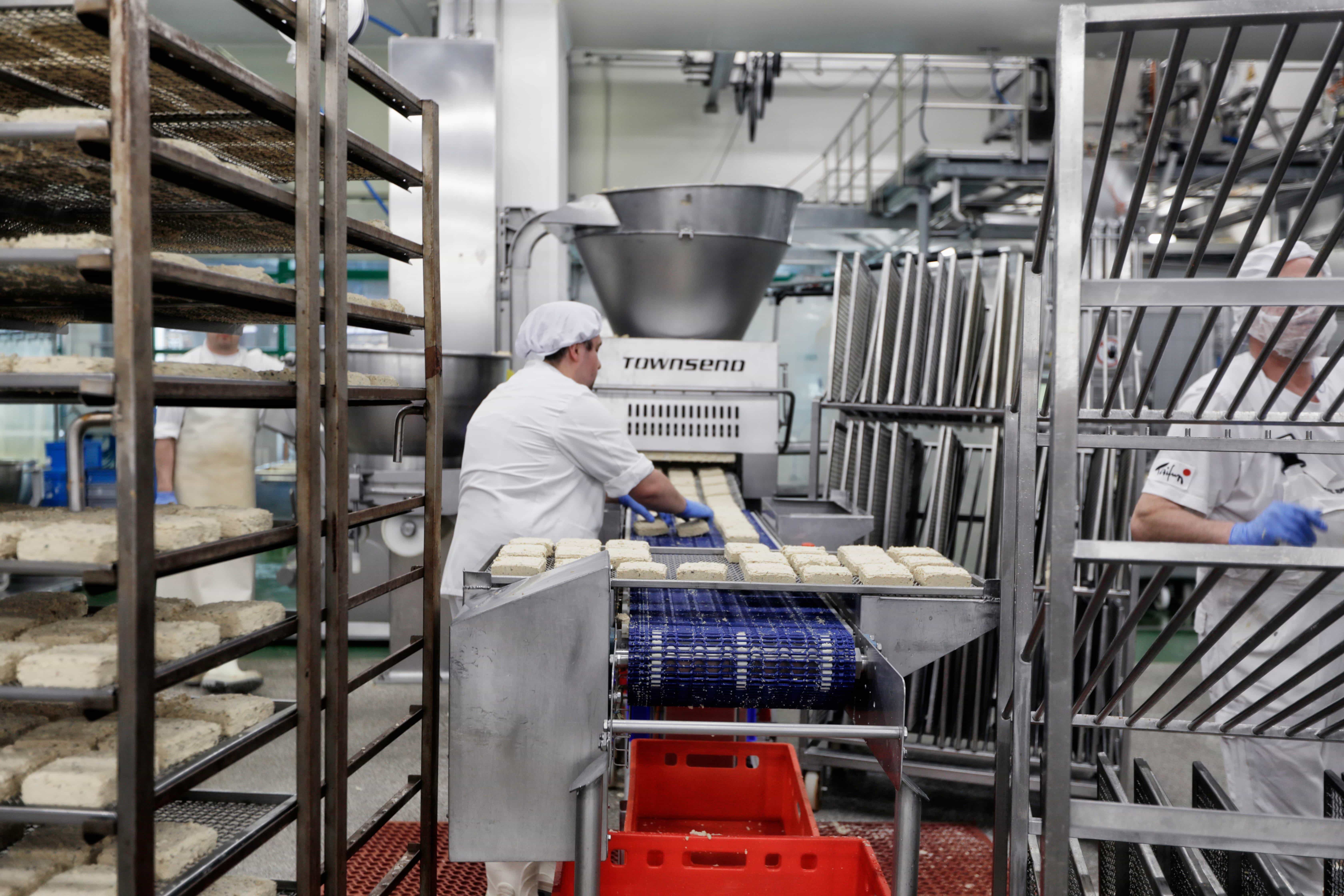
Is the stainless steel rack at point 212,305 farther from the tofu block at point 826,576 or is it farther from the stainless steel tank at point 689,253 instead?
the stainless steel tank at point 689,253

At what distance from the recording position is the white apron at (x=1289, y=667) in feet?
6.12

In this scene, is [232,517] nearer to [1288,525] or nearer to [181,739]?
[181,739]

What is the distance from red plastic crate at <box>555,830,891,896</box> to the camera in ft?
5.07

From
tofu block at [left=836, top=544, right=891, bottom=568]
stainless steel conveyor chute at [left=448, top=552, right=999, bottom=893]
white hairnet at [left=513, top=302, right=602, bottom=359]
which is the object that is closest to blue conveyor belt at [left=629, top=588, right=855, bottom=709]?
stainless steel conveyor chute at [left=448, top=552, right=999, bottom=893]

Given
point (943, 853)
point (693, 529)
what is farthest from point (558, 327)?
point (943, 853)

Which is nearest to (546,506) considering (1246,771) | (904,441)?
(904,441)

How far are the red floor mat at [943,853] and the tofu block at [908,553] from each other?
2.43 feet

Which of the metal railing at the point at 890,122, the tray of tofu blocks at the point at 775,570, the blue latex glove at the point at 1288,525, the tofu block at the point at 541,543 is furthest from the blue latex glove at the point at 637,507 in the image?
the metal railing at the point at 890,122

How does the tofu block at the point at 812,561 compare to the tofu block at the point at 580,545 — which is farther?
the tofu block at the point at 580,545

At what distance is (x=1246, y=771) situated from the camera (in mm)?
1922

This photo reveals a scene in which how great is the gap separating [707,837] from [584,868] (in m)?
0.23

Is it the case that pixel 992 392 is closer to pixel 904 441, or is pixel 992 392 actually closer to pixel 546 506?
pixel 904 441

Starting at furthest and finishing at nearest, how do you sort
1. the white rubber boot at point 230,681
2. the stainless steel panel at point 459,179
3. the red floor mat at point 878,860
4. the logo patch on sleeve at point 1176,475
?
1. the white rubber boot at point 230,681
2. the stainless steel panel at point 459,179
3. the red floor mat at point 878,860
4. the logo patch on sleeve at point 1176,475

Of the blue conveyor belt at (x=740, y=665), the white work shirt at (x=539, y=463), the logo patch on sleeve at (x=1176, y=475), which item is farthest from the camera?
the white work shirt at (x=539, y=463)
